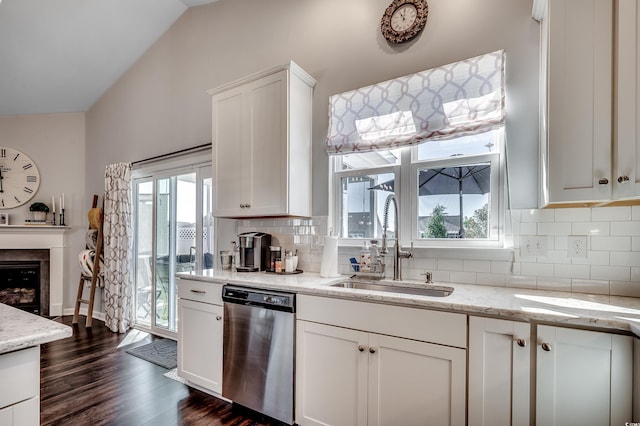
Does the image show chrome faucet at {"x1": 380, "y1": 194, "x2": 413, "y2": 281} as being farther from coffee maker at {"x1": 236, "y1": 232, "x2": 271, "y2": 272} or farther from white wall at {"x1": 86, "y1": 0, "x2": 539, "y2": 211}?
coffee maker at {"x1": 236, "y1": 232, "x2": 271, "y2": 272}

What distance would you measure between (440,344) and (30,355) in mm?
1514

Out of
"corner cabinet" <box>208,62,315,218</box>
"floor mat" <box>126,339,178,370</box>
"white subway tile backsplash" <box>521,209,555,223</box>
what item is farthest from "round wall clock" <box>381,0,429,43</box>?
"floor mat" <box>126,339,178,370</box>

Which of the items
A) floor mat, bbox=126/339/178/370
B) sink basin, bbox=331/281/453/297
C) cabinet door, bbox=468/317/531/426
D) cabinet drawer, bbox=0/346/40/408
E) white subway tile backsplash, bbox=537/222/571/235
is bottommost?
floor mat, bbox=126/339/178/370

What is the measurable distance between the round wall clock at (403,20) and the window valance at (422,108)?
0.33m

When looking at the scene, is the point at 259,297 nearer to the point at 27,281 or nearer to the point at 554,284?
the point at 554,284

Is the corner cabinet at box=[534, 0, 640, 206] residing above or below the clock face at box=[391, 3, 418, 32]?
below

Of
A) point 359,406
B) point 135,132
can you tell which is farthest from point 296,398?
point 135,132

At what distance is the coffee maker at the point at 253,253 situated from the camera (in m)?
2.76

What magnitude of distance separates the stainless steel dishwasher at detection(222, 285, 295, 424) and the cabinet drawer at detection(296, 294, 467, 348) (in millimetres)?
150

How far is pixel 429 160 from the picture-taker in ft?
7.42

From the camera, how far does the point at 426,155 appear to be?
7.52 feet

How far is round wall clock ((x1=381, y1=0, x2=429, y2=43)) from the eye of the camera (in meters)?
2.26

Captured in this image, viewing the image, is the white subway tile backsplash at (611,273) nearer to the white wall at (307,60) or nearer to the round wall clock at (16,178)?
the white wall at (307,60)

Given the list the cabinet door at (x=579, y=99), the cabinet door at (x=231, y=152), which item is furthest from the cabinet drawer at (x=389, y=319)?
the cabinet door at (x=231, y=152)
